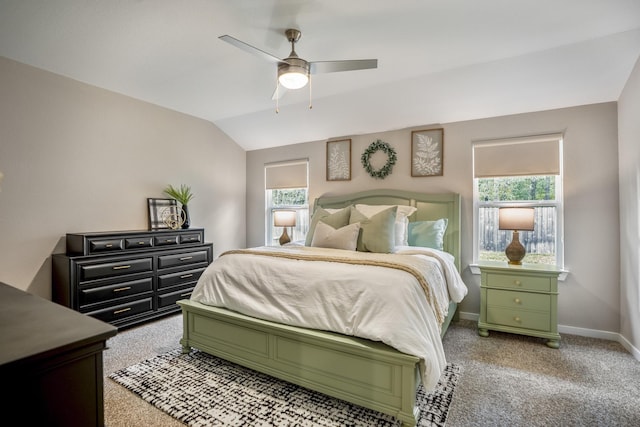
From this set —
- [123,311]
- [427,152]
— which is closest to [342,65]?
[427,152]

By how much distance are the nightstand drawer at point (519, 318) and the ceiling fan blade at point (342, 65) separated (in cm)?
254

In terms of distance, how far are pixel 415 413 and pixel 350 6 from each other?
8.69 feet

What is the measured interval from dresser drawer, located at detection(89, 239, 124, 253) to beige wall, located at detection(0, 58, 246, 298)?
47cm

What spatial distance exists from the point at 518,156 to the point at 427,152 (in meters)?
0.96

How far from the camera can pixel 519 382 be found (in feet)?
7.67

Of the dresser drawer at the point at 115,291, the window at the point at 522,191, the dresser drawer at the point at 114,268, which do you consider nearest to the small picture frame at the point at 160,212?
the dresser drawer at the point at 114,268

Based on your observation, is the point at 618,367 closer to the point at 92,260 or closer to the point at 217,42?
the point at 217,42

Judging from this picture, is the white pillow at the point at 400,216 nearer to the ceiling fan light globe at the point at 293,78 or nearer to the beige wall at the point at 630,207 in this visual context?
the ceiling fan light globe at the point at 293,78

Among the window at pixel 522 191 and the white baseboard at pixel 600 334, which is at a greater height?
the window at pixel 522 191

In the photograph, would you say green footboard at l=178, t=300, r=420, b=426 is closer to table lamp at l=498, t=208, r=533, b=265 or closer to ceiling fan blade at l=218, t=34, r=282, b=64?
ceiling fan blade at l=218, t=34, r=282, b=64

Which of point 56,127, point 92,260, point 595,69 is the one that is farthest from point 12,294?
point 595,69

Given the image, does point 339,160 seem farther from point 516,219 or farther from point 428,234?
point 516,219

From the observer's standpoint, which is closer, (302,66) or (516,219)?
(302,66)

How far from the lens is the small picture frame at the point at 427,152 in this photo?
3.92 metres
